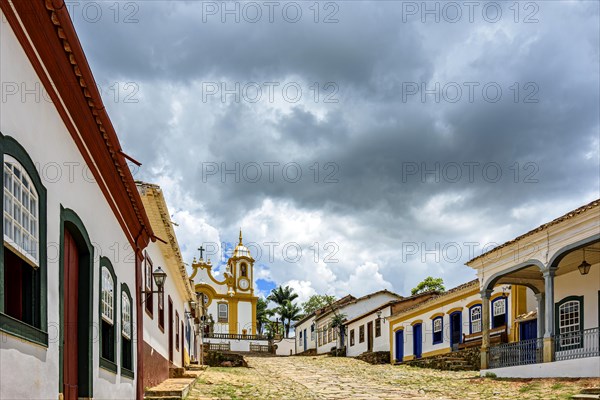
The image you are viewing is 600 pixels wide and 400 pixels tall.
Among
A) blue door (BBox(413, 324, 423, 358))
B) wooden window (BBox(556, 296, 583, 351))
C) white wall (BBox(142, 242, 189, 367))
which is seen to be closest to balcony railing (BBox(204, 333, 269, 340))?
blue door (BBox(413, 324, 423, 358))

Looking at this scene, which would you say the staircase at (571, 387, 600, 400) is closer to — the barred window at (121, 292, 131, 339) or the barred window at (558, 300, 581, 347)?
the barred window at (558, 300, 581, 347)

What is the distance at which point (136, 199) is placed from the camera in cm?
933

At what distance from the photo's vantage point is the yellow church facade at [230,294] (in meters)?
51.9

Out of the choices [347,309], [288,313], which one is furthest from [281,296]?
[347,309]

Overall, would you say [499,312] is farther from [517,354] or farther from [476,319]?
[517,354]

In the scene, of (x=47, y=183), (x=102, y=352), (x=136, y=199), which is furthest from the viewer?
(x=136, y=199)

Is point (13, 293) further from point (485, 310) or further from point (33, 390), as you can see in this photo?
point (485, 310)

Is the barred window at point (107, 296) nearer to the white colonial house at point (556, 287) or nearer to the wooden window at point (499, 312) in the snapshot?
the white colonial house at point (556, 287)

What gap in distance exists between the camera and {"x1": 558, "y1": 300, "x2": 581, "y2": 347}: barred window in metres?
17.8

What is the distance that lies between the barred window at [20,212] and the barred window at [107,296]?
9.29 feet

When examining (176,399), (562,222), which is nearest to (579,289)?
(562,222)

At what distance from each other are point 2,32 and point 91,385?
13.2 ft

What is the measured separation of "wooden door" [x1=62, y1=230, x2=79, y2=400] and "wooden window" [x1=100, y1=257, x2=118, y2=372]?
736 millimetres

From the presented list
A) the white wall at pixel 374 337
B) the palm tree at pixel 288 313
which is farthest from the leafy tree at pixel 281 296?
the white wall at pixel 374 337
